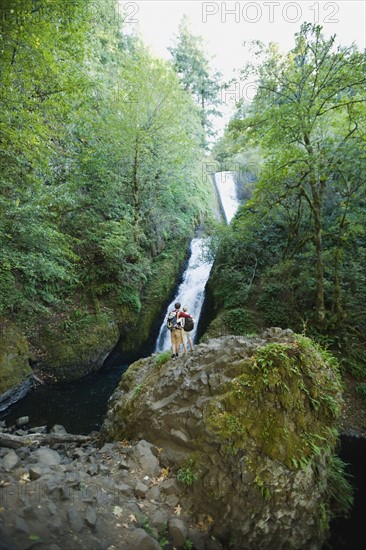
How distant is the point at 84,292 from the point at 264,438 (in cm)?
993

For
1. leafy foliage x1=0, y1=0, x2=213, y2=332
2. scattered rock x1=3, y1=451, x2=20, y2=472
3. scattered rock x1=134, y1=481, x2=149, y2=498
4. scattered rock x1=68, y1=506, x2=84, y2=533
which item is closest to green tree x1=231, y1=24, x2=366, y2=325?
leafy foliage x1=0, y1=0, x2=213, y2=332

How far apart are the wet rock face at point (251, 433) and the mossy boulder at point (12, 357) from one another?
465 cm

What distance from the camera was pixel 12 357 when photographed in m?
8.62

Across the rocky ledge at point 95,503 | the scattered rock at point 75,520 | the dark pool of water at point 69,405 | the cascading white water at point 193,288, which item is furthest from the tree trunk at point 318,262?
the scattered rock at point 75,520

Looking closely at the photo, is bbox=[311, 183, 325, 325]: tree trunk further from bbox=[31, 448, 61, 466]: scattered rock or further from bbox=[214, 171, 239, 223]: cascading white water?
bbox=[214, 171, 239, 223]: cascading white water

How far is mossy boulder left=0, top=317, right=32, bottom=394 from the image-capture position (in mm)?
8234

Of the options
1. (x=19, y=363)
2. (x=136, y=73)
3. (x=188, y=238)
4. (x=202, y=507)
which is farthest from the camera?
(x=188, y=238)

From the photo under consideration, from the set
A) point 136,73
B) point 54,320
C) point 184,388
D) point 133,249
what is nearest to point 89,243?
point 133,249

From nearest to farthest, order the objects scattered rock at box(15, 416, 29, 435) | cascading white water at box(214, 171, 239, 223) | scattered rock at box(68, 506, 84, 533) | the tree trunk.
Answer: scattered rock at box(68, 506, 84, 533)
scattered rock at box(15, 416, 29, 435)
the tree trunk
cascading white water at box(214, 171, 239, 223)

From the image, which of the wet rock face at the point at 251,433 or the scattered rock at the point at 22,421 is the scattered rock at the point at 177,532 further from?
the scattered rock at the point at 22,421

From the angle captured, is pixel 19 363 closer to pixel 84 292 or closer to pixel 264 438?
pixel 84 292

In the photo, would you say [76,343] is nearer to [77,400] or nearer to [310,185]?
[77,400]

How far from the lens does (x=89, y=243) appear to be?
1250 centimetres

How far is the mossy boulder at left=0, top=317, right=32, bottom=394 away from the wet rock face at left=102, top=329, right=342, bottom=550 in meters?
4.65
